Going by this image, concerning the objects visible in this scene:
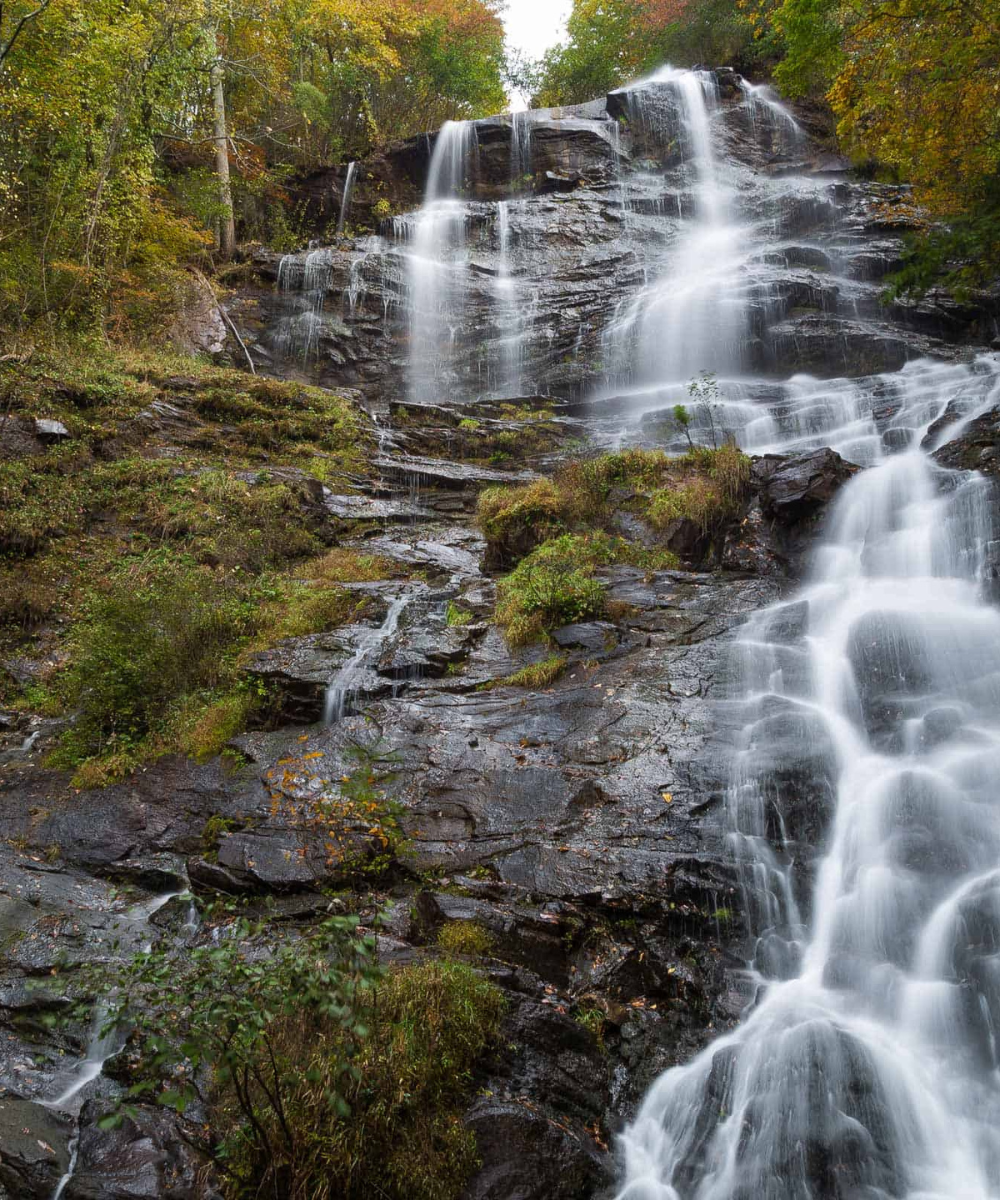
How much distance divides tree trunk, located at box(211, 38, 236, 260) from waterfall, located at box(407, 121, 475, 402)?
203 inches

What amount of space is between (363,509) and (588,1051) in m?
10.2

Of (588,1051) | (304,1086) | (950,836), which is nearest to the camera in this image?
(304,1086)

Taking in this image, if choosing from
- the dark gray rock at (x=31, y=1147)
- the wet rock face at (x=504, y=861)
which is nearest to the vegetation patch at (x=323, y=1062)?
the wet rock face at (x=504, y=861)

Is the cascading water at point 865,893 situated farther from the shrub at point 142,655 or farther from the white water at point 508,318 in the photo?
the white water at point 508,318

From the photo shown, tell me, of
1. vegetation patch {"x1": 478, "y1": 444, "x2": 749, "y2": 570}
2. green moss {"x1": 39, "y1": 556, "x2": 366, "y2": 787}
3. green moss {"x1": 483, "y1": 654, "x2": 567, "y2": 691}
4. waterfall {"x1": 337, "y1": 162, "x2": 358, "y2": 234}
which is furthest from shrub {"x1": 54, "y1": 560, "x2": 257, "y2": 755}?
waterfall {"x1": 337, "y1": 162, "x2": 358, "y2": 234}

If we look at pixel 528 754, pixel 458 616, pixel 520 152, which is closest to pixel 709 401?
pixel 458 616

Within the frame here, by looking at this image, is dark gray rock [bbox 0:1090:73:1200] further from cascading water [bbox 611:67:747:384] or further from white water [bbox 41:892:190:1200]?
cascading water [bbox 611:67:747:384]

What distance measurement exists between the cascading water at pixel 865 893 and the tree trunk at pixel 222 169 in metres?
19.2

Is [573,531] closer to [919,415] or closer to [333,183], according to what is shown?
[919,415]

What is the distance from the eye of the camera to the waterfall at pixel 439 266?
19.4 metres

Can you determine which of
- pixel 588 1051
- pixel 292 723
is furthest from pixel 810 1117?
pixel 292 723

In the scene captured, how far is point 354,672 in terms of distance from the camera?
8.27m

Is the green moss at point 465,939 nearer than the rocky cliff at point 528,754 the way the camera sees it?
No

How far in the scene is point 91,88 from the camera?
14398mm
